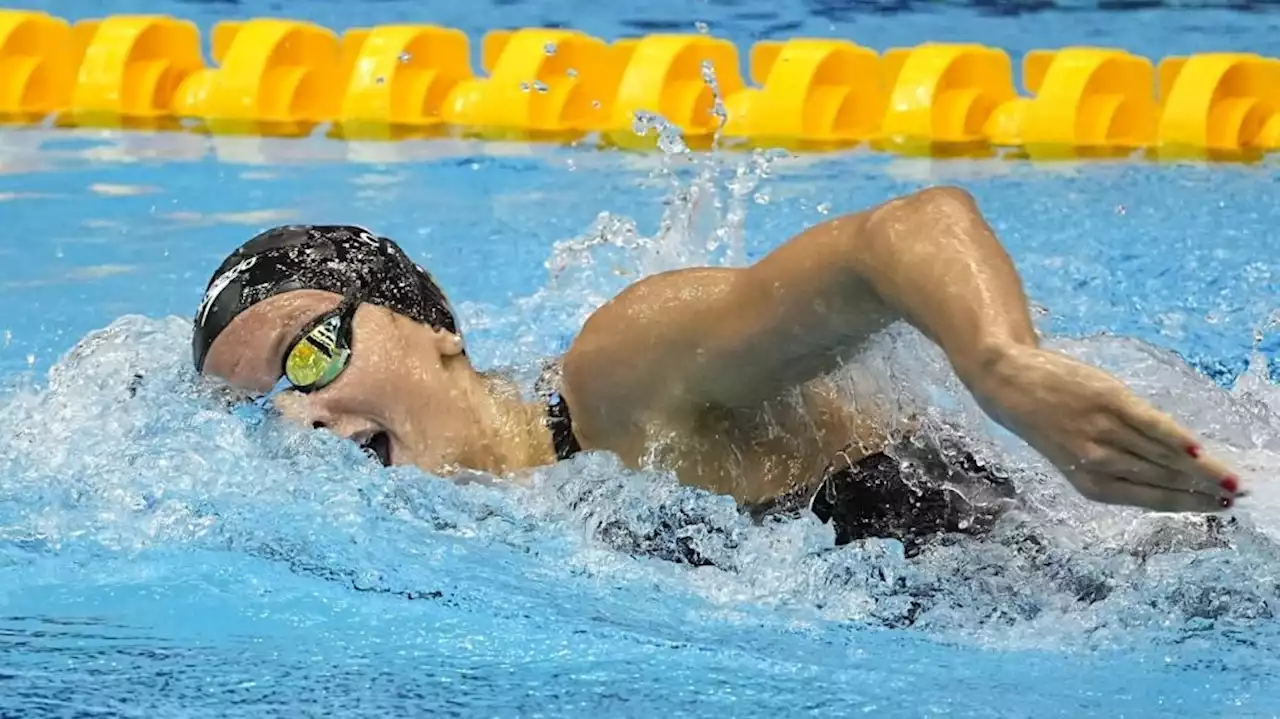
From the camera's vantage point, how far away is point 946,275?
58.4 inches

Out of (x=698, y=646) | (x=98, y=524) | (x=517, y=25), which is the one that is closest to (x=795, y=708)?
(x=698, y=646)

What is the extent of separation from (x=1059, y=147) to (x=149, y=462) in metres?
3.03

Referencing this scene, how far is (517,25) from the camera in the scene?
6.59 m

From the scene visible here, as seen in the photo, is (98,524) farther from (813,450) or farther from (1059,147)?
(1059,147)

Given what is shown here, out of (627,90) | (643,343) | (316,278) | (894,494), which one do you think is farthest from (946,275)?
(627,90)

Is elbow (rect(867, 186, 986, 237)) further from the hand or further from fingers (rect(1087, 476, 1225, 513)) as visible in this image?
fingers (rect(1087, 476, 1225, 513))

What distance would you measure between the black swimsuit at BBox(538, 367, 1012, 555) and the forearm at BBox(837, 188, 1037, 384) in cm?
47

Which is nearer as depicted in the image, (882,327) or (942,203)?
(942,203)

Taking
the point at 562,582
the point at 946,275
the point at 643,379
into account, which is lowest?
the point at 562,582

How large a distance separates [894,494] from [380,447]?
59cm

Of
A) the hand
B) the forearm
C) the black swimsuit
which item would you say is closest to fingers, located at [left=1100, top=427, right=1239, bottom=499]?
the hand

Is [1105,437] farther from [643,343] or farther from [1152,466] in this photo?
[643,343]

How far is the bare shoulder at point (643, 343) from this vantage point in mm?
1841

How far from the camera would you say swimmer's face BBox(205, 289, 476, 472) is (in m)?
2.00
